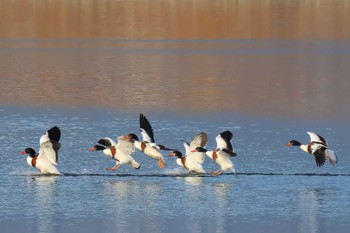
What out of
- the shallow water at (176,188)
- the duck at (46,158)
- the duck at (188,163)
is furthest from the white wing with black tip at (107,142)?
the duck at (188,163)

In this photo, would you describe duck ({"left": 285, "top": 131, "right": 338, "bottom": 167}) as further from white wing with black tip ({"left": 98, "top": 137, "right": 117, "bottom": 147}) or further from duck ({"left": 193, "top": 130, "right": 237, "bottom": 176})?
white wing with black tip ({"left": 98, "top": 137, "right": 117, "bottom": 147})

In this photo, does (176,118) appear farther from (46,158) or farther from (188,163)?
(46,158)

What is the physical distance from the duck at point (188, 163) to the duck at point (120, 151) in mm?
644

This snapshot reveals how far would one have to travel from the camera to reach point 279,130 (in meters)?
20.0

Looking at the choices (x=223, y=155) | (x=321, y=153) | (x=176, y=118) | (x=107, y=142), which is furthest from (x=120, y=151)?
(x=176, y=118)

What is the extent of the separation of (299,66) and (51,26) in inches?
715

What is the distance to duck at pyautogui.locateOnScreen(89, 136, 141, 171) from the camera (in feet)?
54.4

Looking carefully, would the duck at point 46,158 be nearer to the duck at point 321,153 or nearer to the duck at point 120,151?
the duck at point 120,151

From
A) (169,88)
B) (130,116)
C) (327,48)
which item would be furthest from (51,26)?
(130,116)

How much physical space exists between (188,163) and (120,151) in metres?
1.08

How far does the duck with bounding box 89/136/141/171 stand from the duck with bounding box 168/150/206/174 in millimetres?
644

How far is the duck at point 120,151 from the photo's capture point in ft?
54.4

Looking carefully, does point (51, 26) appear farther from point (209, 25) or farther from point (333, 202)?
point (333, 202)

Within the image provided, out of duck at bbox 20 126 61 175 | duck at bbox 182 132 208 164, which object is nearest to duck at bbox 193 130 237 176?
duck at bbox 182 132 208 164
